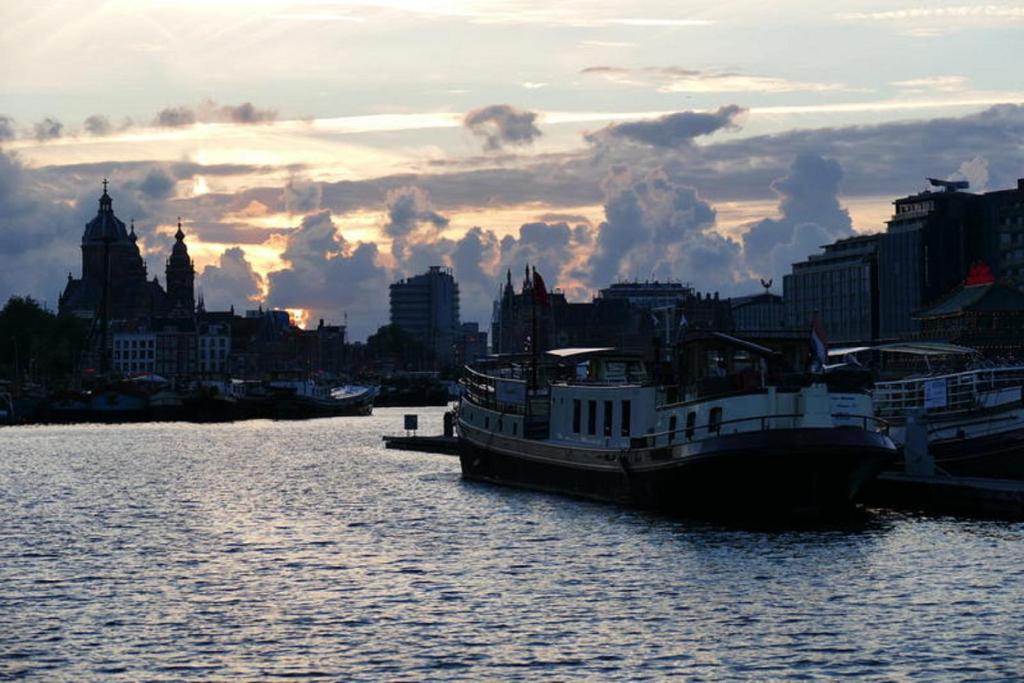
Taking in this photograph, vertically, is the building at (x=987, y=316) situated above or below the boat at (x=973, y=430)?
above

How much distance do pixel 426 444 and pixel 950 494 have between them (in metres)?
65.4

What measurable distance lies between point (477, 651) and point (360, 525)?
29.5m

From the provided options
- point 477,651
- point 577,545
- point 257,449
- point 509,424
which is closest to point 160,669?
point 477,651

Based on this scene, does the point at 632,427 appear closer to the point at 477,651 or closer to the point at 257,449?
the point at 477,651

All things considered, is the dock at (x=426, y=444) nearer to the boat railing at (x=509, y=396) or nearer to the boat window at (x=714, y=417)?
the boat railing at (x=509, y=396)

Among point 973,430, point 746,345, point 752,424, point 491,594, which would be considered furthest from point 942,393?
point 491,594

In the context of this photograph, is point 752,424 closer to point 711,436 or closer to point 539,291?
point 711,436

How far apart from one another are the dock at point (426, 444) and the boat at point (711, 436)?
3997 cm

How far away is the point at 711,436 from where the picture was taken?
2485 inches

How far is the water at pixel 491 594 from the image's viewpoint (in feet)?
127

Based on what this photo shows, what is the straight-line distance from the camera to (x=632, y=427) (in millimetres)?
71062

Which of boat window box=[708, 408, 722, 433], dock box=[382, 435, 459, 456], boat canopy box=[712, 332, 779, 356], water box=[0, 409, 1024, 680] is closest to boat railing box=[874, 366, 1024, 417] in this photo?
water box=[0, 409, 1024, 680]

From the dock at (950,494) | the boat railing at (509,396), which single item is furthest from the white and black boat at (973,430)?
the boat railing at (509,396)

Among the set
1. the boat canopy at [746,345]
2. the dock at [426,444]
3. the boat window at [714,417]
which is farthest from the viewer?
the dock at [426,444]
